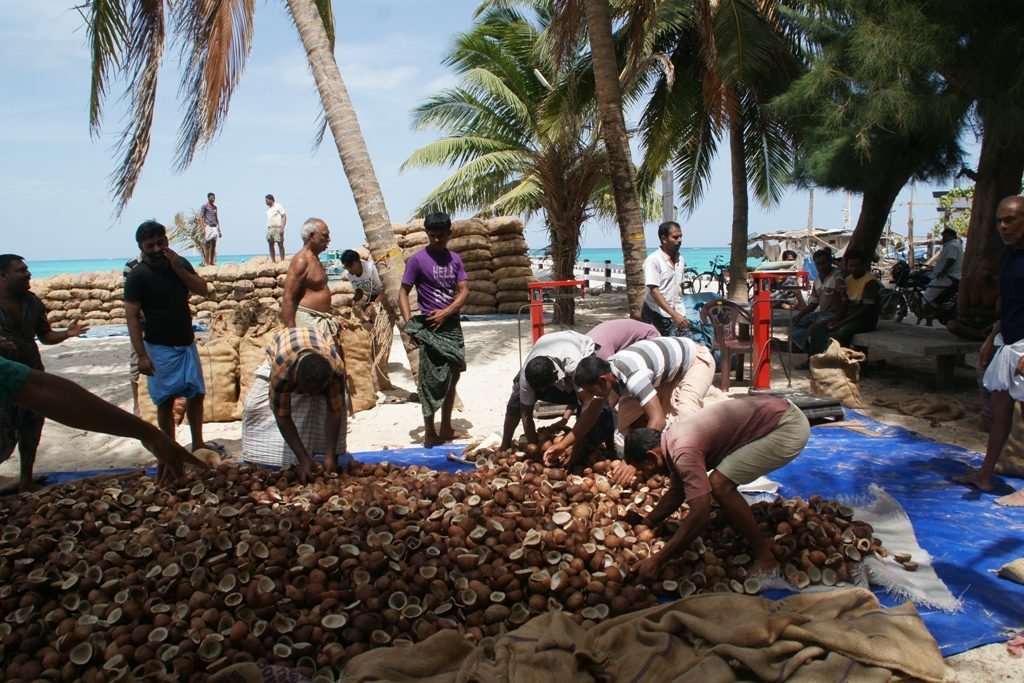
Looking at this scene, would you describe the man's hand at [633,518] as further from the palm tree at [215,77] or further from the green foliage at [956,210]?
the green foliage at [956,210]

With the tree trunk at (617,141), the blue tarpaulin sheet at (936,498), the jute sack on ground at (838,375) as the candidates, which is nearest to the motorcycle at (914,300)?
the jute sack on ground at (838,375)

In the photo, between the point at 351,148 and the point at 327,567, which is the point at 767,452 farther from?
the point at 351,148

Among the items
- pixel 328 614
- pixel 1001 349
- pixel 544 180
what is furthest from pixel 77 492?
pixel 544 180

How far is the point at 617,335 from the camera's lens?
4383 mm

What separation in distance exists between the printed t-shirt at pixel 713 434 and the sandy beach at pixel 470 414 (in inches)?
38.9

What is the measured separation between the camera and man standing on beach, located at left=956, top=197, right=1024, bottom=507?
3697mm

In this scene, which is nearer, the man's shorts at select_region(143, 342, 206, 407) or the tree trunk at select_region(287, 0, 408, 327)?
the man's shorts at select_region(143, 342, 206, 407)

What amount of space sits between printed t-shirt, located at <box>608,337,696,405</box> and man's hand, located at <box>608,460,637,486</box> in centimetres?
34

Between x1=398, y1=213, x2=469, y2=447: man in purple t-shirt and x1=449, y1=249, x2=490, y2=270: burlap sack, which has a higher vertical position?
x1=449, y1=249, x2=490, y2=270: burlap sack

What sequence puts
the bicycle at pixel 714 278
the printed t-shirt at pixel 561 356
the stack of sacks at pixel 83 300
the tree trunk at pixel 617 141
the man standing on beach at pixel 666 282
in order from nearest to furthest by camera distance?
the printed t-shirt at pixel 561 356
the man standing on beach at pixel 666 282
the tree trunk at pixel 617 141
the stack of sacks at pixel 83 300
the bicycle at pixel 714 278

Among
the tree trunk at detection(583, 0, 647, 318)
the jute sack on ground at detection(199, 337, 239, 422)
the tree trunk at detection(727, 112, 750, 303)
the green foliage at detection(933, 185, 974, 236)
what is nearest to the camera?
the jute sack on ground at detection(199, 337, 239, 422)

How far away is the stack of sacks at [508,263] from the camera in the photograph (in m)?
13.1

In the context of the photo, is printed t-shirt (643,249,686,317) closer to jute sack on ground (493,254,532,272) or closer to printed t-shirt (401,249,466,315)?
printed t-shirt (401,249,466,315)

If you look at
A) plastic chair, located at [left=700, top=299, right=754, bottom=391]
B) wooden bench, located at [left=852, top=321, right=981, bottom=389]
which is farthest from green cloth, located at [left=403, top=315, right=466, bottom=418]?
wooden bench, located at [left=852, top=321, right=981, bottom=389]
